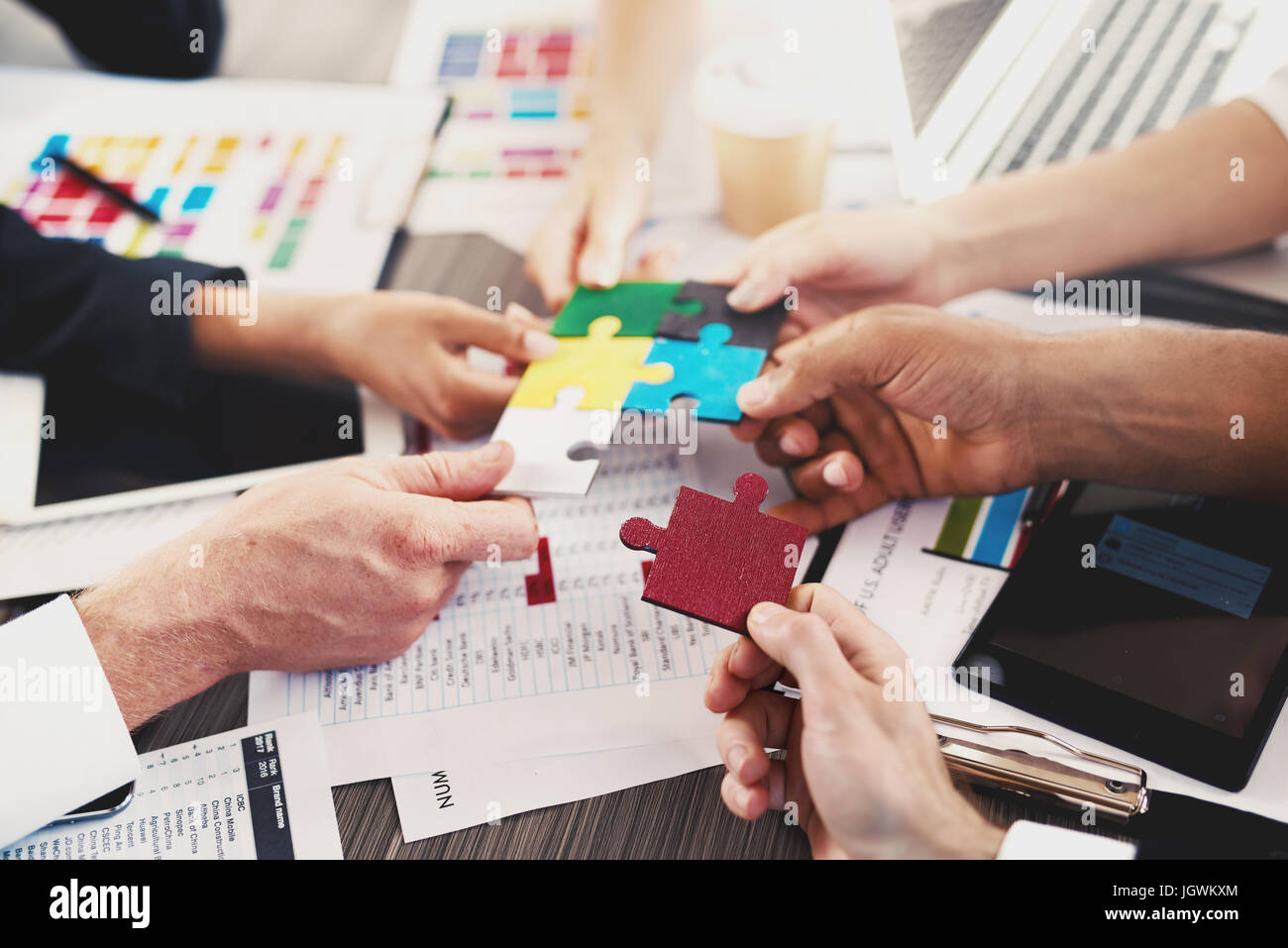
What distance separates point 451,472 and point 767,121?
2.36 feet

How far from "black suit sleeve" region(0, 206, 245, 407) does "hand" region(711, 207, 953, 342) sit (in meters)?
0.80

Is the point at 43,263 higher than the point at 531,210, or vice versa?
the point at 531,210

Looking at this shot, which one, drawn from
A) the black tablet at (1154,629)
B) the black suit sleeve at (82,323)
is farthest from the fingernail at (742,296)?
the black suit sleeve at (82,323)

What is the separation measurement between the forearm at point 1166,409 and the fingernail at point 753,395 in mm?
336

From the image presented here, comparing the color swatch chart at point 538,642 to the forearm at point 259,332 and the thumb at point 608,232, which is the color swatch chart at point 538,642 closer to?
the thumb at point 608,232

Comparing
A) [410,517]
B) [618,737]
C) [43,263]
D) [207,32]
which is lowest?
[618,737]

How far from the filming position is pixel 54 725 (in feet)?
2.98

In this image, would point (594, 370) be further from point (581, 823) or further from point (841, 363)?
point (581, 823)

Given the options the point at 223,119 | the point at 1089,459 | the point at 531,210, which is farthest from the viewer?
the point at 223,119

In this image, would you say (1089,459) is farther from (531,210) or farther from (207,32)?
(207,32)

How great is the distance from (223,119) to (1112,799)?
5.98 feet
